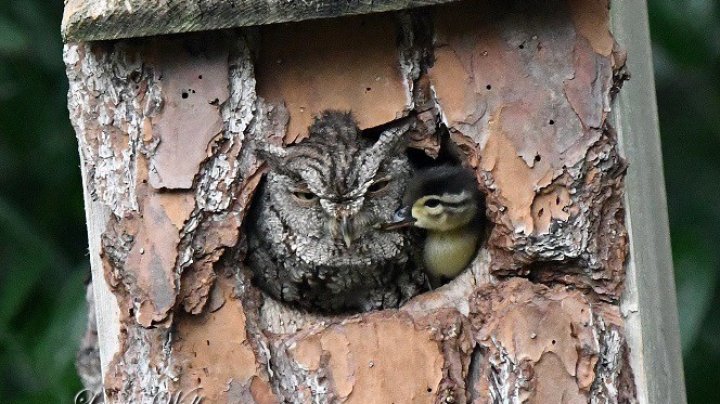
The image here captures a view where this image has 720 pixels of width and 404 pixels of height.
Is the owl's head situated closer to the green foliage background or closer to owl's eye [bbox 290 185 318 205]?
owl's eye [bbox 290 185 318 205]

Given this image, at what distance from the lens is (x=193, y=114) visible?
286 cm

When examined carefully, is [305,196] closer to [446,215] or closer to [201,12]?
[446,215]

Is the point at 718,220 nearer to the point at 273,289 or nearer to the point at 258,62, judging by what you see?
the point at 273,289

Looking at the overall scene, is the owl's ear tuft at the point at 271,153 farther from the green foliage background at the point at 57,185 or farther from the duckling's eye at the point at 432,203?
the green foliage background at the point at 57,185

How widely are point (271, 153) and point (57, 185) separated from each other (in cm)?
135

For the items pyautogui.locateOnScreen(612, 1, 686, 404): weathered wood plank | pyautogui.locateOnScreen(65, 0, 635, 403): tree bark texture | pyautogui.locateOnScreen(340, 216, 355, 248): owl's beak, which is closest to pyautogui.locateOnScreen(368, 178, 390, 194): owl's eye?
pyautogui.locateOnScreen(340, 216, 355, 248): owl's beak

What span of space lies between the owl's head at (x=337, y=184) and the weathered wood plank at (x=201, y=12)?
1.56 feet

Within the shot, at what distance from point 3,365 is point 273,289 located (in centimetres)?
107

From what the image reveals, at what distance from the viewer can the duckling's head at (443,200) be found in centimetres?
322

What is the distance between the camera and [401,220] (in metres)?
3.34

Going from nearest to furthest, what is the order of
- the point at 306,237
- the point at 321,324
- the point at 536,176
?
the point at 536,176 → the point at 321,324 → the point at 306,237

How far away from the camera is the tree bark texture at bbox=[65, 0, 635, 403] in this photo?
2836mm

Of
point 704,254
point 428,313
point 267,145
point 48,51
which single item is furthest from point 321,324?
point 48,51

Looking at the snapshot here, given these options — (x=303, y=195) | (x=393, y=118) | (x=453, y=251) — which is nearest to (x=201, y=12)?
(x=393, y=118)
